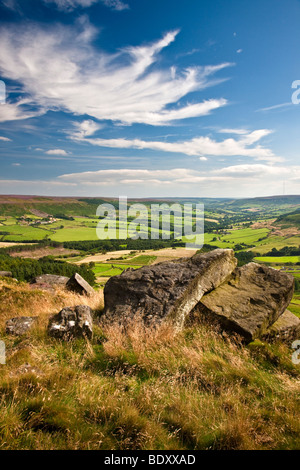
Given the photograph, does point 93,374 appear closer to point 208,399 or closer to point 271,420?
point 208,399

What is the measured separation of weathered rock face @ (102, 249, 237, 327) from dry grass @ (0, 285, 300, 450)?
2.56 ft

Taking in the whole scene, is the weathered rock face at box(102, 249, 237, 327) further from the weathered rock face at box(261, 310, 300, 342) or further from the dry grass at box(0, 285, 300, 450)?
the weathered rock face at box(261, 310, 300, 342)

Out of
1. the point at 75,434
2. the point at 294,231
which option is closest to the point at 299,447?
the point at 75,434

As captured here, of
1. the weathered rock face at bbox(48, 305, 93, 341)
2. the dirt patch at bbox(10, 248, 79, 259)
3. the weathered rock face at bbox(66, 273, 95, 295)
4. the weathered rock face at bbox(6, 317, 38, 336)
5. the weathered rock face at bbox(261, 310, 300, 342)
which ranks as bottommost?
the dirt patch at bbox(10, 248, 79, 259)

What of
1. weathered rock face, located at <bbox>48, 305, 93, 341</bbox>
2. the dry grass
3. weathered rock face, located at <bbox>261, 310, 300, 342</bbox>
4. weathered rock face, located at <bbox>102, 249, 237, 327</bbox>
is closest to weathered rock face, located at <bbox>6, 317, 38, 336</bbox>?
the dry grass

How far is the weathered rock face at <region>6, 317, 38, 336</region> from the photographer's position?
6.67 meters

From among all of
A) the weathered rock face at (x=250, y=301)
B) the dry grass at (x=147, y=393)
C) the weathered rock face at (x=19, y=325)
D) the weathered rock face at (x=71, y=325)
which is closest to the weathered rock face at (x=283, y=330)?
the weathered rock face at (x=250, y=301)

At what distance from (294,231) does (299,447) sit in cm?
19648

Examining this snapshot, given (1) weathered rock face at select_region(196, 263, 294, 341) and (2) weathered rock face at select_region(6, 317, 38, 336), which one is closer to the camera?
(2) weathered rock face at select_region(6, 317, 38, 336)

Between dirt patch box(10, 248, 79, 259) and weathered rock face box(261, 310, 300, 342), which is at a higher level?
weathered rock face box(261, 310, 300, 342)

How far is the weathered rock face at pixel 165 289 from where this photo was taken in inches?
281

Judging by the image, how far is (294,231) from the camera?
16888cm

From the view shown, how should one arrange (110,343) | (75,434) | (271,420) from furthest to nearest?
1. (110,343)
2. (271,420)
3. (75,434)
